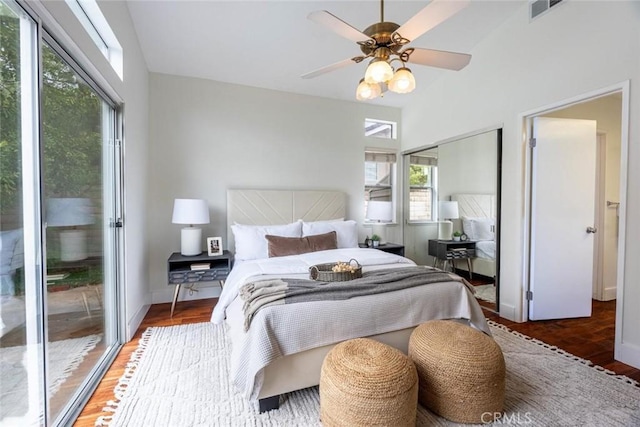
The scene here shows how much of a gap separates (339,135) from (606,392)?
3882 mm

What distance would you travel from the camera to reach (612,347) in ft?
8.48

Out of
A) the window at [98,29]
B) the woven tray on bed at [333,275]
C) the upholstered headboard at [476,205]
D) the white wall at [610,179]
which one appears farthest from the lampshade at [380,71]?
the white wall at [610,179]

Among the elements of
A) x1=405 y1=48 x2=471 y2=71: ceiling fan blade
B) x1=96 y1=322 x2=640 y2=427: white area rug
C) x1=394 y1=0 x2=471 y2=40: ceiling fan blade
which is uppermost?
x1=394 y1=0 x2=471 y2=40: ceiling fan blade

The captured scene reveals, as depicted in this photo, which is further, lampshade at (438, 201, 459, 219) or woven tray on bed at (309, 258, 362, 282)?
lampshade at (438, 201, 459, 219)

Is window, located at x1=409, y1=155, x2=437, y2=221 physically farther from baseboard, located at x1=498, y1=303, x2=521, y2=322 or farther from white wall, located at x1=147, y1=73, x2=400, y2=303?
baseboard, located at x1=498, y1=303, x2=521, y2=322

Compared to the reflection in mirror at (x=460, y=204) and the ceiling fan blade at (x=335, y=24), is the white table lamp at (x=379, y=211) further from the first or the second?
the ceiling fan blade at (x=335, y=24)

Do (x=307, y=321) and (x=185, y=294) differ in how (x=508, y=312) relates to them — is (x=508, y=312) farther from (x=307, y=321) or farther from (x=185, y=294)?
(x=185, y=294)

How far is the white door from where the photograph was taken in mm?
3148

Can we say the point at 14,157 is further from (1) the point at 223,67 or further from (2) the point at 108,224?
(1) the point at 223,67

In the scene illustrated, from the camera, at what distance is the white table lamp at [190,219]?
3334 mm

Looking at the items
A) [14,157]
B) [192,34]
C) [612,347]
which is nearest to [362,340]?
[14,157]

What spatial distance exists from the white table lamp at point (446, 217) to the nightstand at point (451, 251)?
0.10 m

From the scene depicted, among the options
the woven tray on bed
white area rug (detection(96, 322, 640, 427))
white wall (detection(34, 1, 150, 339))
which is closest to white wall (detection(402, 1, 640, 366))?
white area rug (detection(96, 322, 640, 427))

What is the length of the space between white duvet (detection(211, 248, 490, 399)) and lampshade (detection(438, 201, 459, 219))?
1872mm
